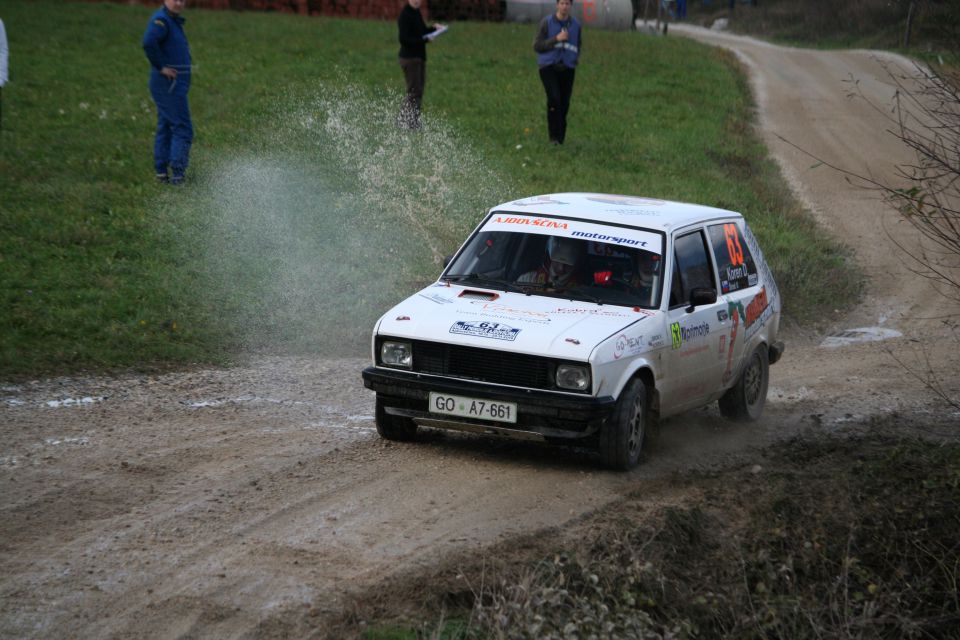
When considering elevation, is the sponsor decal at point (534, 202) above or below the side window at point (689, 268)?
above

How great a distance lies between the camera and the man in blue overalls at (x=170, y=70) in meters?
13.9

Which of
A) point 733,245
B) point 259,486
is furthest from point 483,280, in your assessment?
point 259,486

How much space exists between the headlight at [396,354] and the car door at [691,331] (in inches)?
67.3

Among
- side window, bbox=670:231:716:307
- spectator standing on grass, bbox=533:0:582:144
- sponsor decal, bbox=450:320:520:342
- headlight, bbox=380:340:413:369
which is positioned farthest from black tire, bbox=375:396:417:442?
spectator standing on grass, bbox=533:0:582:144

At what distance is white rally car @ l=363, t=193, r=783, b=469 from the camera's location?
7.12m

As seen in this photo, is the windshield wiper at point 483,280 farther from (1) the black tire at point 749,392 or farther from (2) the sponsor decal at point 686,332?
(1) the black tire at point 749,392

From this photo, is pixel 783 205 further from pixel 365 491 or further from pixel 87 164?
pixel 365 491

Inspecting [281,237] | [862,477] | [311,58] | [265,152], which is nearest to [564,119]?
[265,152]

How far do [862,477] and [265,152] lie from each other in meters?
12.2

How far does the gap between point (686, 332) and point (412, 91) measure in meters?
11.3

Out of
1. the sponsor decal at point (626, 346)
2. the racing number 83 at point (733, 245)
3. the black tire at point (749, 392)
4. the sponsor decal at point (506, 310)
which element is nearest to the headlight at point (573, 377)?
the sponsor decal at point (626, 346)

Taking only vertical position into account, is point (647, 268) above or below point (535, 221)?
below

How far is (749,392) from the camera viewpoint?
9258 mm

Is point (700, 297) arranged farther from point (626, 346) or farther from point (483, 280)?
point (483, 280)
